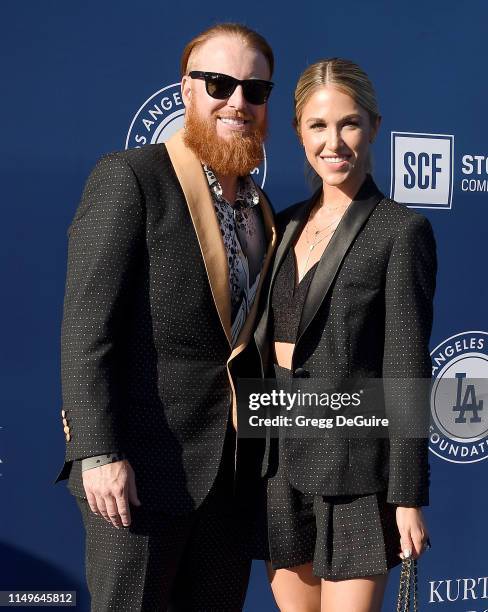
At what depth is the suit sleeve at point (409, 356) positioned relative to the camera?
1824mm

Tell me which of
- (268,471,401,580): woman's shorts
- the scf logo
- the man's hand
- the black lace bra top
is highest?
the scf logo

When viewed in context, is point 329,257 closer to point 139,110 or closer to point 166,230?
point 166,230

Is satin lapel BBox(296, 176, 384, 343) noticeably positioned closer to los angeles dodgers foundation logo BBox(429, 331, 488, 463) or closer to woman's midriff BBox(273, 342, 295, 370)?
woman's midriff BBox(273, 342, 295, 370)

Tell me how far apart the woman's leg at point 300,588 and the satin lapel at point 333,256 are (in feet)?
1.75

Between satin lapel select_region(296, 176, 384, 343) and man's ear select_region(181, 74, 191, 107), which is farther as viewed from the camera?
man's ear select_region(181, 74, 191, 107)

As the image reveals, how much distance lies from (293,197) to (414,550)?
1291 mm

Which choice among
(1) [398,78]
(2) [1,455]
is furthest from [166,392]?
(1) [398,78]

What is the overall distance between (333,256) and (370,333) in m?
0.18

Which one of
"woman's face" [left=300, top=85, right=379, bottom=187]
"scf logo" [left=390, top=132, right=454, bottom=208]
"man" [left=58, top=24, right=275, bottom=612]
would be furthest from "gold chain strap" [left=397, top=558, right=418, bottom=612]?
"scf logo" [left=390, top=132, right=454, bottom=208]

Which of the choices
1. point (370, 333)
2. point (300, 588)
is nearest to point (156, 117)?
point (370, 333)

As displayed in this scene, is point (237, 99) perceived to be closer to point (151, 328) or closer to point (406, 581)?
point (151, 328)

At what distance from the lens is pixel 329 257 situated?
6.17 feet

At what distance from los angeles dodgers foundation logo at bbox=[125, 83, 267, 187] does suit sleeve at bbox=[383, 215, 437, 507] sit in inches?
43.8

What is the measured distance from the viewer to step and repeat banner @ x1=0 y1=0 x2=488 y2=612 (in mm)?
2600
